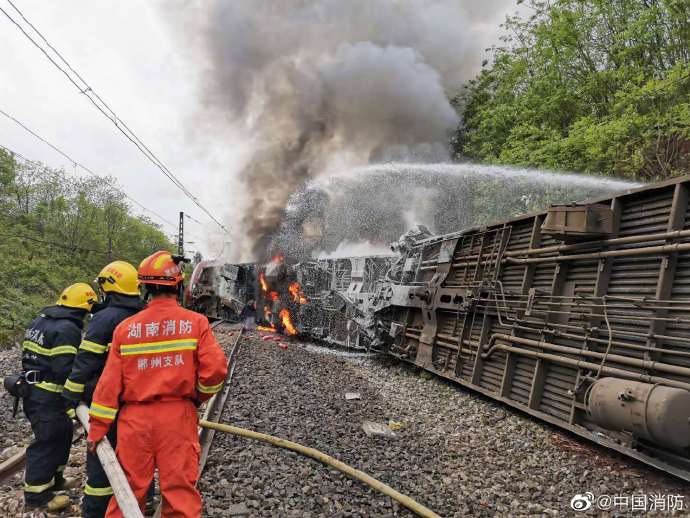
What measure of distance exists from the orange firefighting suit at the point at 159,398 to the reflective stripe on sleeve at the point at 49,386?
1235 millimetres

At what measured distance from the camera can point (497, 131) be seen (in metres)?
18.3

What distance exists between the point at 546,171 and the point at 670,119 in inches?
144

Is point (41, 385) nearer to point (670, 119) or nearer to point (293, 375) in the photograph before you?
point (293, 375)

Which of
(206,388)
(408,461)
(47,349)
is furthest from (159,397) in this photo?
(408,461)

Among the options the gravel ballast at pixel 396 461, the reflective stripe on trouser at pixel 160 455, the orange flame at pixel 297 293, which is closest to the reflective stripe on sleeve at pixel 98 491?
the reflective stripe on trouser at pixel 160 455

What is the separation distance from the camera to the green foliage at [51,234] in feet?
62.1

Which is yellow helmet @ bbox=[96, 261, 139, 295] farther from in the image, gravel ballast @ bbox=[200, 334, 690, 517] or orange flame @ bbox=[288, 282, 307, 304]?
orange flame @ bbox=[288, 282, 307, 304]

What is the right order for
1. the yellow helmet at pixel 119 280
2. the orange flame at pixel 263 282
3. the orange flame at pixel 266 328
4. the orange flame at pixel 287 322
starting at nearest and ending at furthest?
1. the yellow helmet at pixel 119 280
2. the orange flame at pixel 287 322
3. the orange flame at pixel 263 282
4. the orange flame at pixel 266 328

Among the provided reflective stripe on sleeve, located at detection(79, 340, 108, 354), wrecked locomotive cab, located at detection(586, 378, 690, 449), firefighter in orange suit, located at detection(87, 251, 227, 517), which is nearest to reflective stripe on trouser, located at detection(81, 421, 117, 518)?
firefighter in orange suit, located at detection(87, 251, 227, 517)

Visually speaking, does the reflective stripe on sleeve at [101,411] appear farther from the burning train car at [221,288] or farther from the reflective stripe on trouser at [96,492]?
the burning train car at [221,288]

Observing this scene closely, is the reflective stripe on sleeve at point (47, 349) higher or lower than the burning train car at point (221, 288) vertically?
higher

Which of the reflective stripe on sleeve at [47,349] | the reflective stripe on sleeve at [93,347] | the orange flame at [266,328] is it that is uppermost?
the reflective stripe on sleeve at [93,347]

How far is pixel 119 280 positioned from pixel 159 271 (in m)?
0.58

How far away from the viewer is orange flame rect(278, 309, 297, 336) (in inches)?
598
